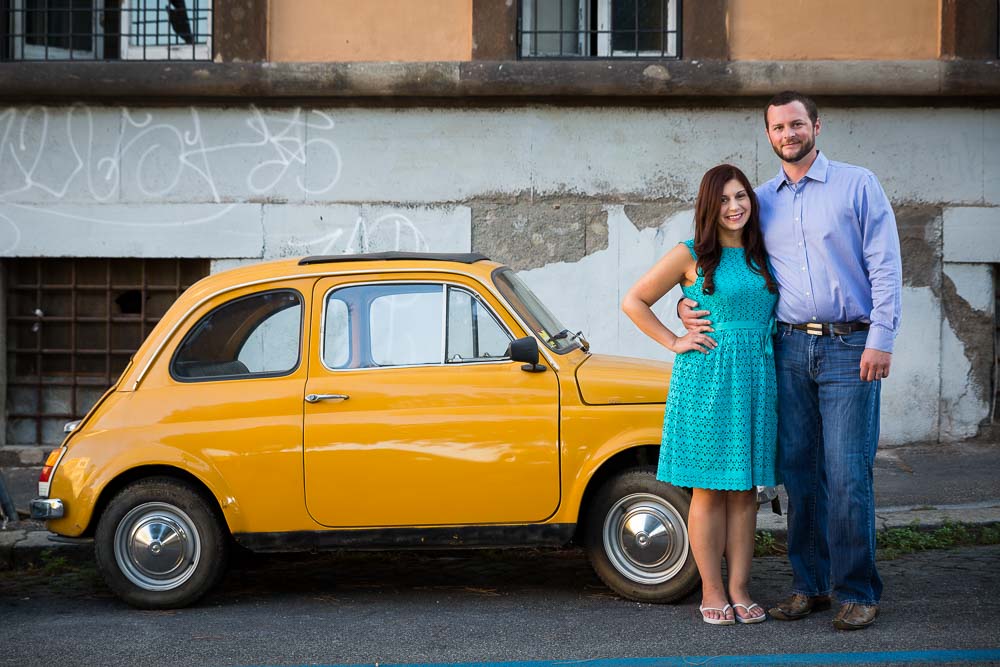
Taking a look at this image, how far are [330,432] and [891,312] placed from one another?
104 inches

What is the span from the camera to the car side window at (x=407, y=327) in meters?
6.17

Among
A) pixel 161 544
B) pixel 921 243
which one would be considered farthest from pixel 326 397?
pixel 921 243

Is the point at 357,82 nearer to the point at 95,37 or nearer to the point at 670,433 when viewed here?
the point at 95,37

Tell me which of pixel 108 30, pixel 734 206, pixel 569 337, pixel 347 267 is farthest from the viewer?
pixel 108 30

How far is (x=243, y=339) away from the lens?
20.8 feet

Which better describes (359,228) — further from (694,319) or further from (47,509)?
(694,319)

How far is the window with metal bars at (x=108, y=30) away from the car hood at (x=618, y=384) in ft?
20.6

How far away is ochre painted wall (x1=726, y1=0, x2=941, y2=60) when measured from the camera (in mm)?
10594

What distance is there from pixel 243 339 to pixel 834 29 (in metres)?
6.46

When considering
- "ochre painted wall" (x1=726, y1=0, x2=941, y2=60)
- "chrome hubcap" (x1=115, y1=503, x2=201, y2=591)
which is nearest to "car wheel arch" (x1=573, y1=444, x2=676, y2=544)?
"chrome hubcap" (x1=115, y1=503, x2=201, y2=591)

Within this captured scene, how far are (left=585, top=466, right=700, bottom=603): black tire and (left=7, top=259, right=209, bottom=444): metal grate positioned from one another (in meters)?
5.96

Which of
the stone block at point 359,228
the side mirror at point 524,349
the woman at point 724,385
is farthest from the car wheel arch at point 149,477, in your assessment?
the stone block at point 359,228

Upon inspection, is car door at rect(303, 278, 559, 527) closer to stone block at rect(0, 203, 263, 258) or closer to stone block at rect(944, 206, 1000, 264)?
stone block at rect(0, 203, 263, 258)

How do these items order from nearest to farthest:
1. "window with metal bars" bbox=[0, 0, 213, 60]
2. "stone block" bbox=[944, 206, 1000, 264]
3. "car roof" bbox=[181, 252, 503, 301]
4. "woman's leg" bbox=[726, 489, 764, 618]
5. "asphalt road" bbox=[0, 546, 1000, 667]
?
"asphalt road" bbox=[0, 546, 1000, 667]
"woman's leg" bbox=[726, 489, 764, 618]
"car roof" bbox=[181, 252, 503, 301]
"stone block" bbox=[944, 206, 1000, 264]
"window with metal bars" bbox=[0, 0, 213, 60]
